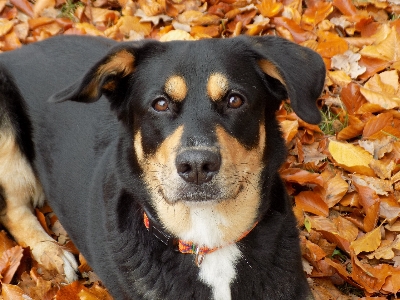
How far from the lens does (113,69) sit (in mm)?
3109

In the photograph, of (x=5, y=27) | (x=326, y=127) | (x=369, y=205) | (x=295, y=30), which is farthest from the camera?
(x=5, y=27)

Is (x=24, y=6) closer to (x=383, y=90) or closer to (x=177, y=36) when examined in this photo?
(x=177, y=36)

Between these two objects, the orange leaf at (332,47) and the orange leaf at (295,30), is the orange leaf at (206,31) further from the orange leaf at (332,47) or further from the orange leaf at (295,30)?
the orange leaf at (332,47)

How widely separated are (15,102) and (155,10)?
204 cm

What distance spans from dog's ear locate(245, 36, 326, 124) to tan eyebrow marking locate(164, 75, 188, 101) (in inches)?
16.2

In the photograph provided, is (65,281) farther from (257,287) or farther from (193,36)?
(193,36)

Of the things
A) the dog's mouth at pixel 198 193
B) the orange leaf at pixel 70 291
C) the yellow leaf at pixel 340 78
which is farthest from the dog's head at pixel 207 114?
the yellow leaf at pixel 340 78

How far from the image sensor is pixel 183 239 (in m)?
3.13

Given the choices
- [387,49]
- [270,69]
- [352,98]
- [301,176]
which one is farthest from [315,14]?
[270,69]

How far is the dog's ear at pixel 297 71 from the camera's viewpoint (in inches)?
114

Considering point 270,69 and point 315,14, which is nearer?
point 270,69

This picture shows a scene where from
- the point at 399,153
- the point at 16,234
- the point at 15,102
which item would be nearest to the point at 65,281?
the point at 16,234

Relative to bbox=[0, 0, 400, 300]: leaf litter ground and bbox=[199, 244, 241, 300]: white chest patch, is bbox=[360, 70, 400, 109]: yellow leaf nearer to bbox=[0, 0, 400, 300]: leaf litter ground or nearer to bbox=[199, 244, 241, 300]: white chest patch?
bbox=[0, 0, 400, 300]: leaf litter ground

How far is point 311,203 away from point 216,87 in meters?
1.65
